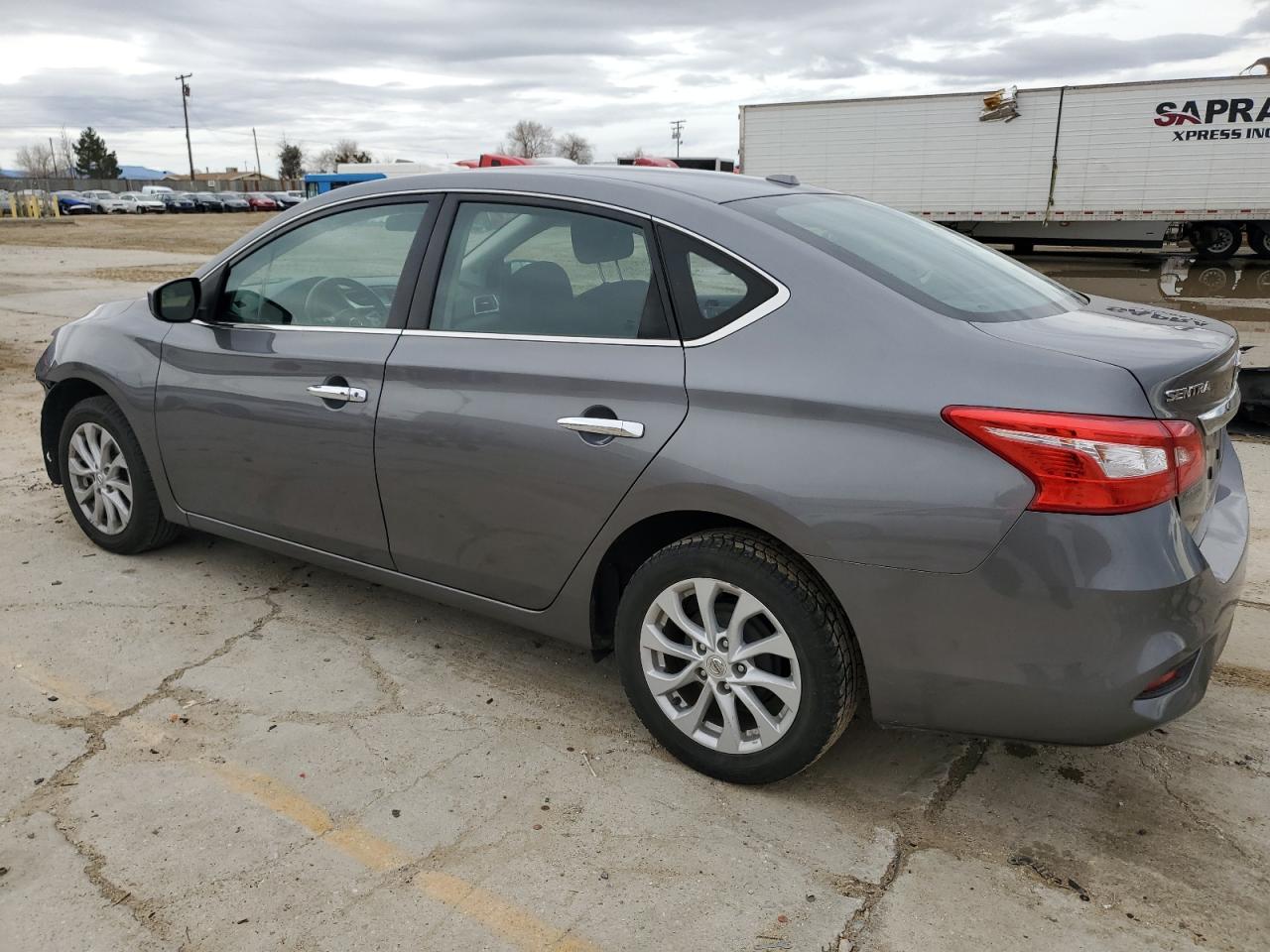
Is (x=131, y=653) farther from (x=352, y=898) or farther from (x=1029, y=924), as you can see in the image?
(x=1029, y=924)

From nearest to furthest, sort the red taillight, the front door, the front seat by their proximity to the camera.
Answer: the red taillight → the front seat → the front door

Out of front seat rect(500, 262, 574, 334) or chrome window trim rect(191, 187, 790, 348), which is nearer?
chrome window trim rect(191, 187, 790, 348)

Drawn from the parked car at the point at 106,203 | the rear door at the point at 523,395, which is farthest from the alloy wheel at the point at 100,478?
the parked car at the point at 106,203

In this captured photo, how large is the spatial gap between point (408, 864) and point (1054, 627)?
5.41 ft

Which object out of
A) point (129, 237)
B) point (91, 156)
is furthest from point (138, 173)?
point (129, 237)

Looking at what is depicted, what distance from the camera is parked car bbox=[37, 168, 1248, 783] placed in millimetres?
2320

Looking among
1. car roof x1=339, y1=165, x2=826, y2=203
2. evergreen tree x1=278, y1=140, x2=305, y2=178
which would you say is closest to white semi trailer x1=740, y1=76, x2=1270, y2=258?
car roof x1=339, y1=165, x2=826, y2=203

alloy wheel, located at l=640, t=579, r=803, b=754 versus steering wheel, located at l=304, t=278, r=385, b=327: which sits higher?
steering wheel, located at l=304, t=278, r=385, b=327

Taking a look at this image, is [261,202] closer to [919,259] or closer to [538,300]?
[538,300]

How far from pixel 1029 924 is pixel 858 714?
3.48 ft

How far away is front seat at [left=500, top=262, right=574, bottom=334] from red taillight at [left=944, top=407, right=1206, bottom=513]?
1332 mm

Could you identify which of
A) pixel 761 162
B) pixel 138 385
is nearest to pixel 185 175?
pixel 761 162

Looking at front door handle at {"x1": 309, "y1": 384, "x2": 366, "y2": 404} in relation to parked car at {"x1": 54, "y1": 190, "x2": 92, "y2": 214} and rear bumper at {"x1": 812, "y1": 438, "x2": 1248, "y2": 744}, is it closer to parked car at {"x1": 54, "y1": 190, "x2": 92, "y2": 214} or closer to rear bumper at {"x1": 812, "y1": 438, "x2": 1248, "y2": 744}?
rear bumper at {"x1": 812, "y1": 438, "x2": 1248, "y2": 744}

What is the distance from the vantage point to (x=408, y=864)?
257 cm
